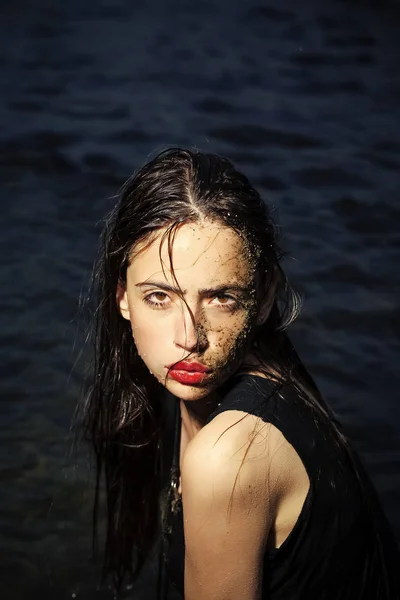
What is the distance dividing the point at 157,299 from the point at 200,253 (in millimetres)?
189

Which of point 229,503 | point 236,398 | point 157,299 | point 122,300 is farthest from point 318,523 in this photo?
point 122,300

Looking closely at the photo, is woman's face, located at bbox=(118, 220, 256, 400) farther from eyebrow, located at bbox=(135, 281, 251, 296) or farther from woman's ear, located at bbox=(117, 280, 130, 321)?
woman's ear, located at bbox=(117, 280, 130, 321)

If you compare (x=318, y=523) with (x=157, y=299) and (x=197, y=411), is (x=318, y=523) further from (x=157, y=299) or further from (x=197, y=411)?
(x=157, y=299)

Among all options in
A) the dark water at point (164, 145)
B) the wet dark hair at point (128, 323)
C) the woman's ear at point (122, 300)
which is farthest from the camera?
the dark water at point (164, 145)

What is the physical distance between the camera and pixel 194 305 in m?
2.79

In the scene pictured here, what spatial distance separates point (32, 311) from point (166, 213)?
8.62 ft

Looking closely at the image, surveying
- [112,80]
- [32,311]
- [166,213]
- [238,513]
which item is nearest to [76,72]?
[112,80]

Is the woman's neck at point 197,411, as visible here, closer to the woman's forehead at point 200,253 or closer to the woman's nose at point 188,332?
the woman's nose at point 188,332

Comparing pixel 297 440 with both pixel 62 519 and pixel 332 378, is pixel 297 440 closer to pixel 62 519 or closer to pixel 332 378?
pixel 62 519

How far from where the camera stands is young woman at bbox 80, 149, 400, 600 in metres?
2.72

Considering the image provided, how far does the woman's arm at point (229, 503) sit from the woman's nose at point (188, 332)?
8.2 inches

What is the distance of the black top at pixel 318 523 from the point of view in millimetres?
2801

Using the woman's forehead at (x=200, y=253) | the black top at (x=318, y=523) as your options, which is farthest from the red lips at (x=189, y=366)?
the woman's forehead at (x=200, y=253)

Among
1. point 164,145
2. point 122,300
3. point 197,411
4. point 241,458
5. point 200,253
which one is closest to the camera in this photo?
point 241,458
